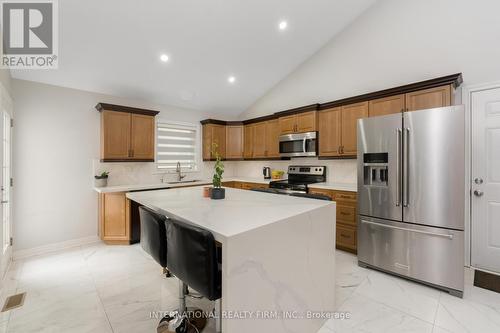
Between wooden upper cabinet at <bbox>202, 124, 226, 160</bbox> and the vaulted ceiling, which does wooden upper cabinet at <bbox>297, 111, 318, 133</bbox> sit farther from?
wooden upper cabinet at <bbox>202, 124, 226, 160</bbox>

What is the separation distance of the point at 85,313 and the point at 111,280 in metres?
0.56

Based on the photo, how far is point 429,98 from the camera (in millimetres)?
2736

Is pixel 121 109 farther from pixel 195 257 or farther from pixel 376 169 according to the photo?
pixel 376 169

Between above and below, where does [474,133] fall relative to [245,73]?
below

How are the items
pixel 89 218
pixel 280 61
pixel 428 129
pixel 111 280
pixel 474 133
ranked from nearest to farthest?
pixel 428 129, pixel 111 280, pixel 474 133, pixel 89 218, pixel 280 61

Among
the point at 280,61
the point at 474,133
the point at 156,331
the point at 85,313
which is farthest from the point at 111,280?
the point at 474,133

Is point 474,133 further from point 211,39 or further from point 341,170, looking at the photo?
point 211,39

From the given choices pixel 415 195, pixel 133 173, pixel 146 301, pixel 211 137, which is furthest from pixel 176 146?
pixel 415 195

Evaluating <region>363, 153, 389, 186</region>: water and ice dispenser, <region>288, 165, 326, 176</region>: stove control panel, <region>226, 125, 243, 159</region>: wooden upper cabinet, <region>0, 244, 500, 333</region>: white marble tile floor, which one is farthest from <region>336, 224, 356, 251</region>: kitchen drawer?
<region>226, 125, 243, 159</region>: wooden upper cabinet

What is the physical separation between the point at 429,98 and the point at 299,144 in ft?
6.22

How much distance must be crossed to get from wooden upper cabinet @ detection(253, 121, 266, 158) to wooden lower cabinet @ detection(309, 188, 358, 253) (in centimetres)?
186

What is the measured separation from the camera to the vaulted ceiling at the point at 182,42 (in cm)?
274

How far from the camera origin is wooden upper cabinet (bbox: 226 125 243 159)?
17.3 ft

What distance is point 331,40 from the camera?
4.01 metres
